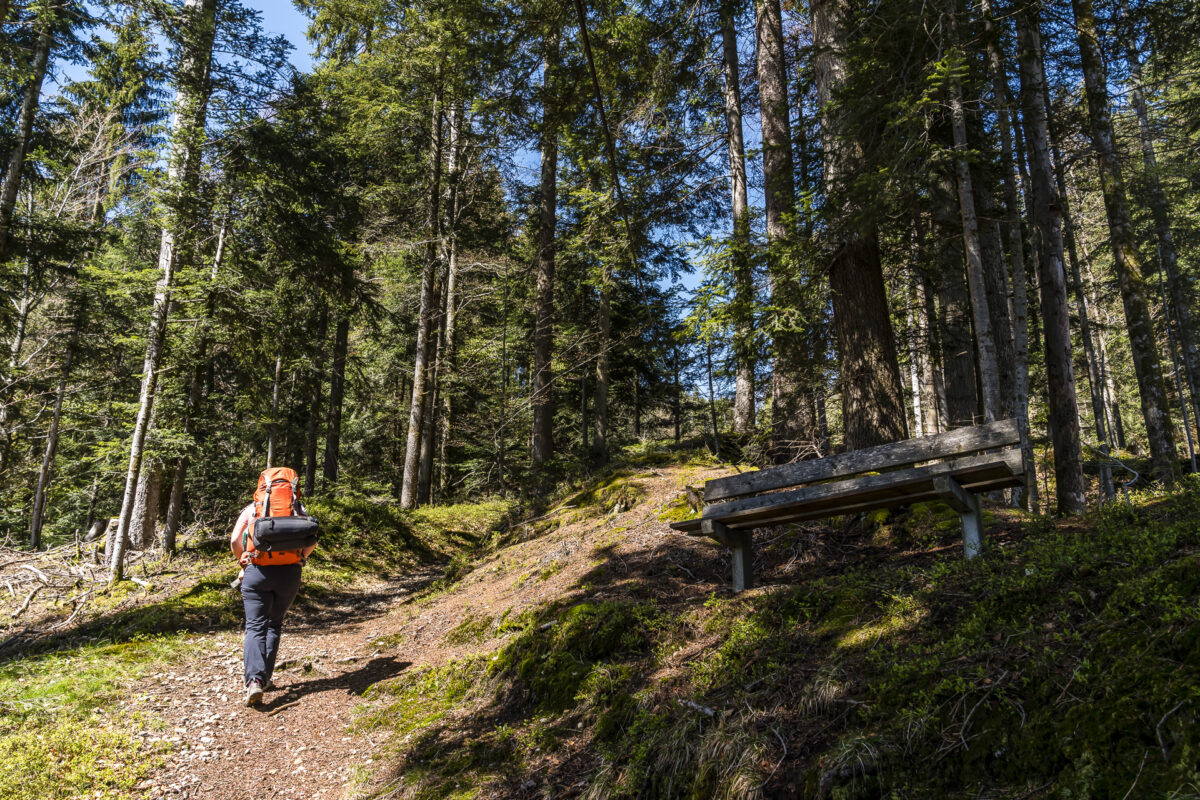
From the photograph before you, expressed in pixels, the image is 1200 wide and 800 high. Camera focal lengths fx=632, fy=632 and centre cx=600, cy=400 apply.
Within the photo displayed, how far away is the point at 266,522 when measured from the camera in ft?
19.6

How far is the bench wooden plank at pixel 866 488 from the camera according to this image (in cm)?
427

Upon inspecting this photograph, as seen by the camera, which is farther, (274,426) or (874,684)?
(274,426)

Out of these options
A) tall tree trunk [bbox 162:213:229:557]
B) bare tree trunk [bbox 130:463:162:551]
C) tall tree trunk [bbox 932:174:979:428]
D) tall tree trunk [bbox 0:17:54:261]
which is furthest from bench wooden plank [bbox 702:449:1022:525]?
tall tree trunk [bbox 0:17:54:261]

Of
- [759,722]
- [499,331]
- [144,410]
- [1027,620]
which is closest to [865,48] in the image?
[1027,620]

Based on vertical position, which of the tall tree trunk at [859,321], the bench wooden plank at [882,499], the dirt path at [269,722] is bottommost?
the dirt path at [269,722]

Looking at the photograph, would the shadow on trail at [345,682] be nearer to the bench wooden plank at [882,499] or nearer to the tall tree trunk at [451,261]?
the bench wooden plank at [882,499]

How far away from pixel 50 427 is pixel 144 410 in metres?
8.43

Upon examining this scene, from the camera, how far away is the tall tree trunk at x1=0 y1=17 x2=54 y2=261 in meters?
10.0

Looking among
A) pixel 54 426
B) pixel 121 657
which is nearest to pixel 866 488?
pixel 121 657

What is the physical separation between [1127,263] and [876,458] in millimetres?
7816

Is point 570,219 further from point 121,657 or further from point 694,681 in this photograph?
Result: point 694,681

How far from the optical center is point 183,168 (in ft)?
32.5

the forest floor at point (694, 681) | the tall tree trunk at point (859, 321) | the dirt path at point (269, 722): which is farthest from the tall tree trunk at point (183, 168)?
the tall tree trunk at point (859, 321)

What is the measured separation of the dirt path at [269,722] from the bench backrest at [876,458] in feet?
11.6
